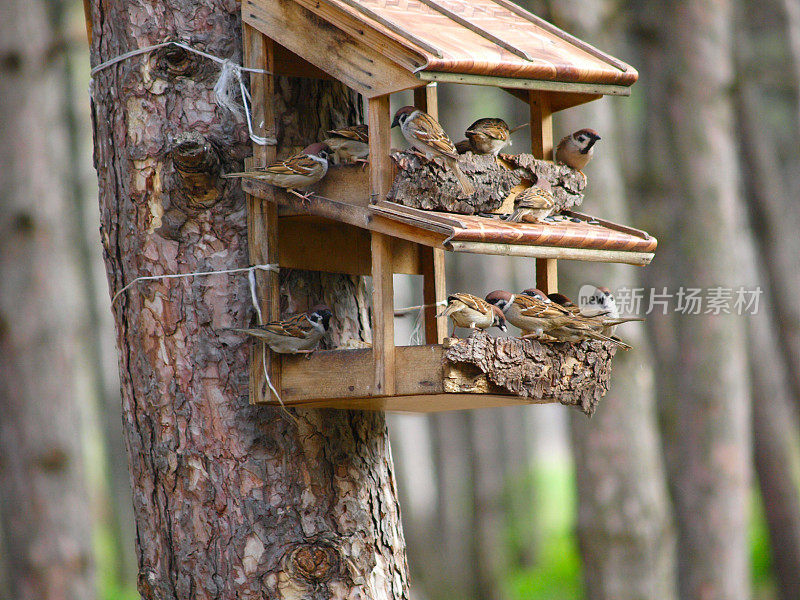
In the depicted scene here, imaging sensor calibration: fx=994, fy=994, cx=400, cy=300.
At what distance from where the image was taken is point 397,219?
3342 millimetres

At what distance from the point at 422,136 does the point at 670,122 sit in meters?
6.01

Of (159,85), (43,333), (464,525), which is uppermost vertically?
(159,85)

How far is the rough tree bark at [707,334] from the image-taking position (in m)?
8.63

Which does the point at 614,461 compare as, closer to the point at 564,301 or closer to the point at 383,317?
the point at 564,301

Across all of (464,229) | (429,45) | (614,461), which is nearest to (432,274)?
(464,229)

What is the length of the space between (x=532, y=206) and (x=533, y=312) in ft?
1.30

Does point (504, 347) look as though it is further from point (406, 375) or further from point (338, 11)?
point (338, 11)

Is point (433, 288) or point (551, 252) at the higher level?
point (551, 252)

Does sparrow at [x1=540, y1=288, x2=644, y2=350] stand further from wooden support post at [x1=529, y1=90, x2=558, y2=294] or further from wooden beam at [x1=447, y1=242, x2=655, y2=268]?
wooden support post at [x1=529, y1=90, x2=558, y2=294]

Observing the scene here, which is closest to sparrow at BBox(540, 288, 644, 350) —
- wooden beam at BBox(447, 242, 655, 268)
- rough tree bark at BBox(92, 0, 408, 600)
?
wooden beam at BBox(447, 242, 655, 268)

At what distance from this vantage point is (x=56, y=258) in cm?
846

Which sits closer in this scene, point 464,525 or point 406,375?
point 406,375

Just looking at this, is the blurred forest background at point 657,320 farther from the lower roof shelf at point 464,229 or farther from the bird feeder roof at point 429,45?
the bird feeder roof at point 429,45

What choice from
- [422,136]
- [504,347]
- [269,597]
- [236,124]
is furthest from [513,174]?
[269,597]
